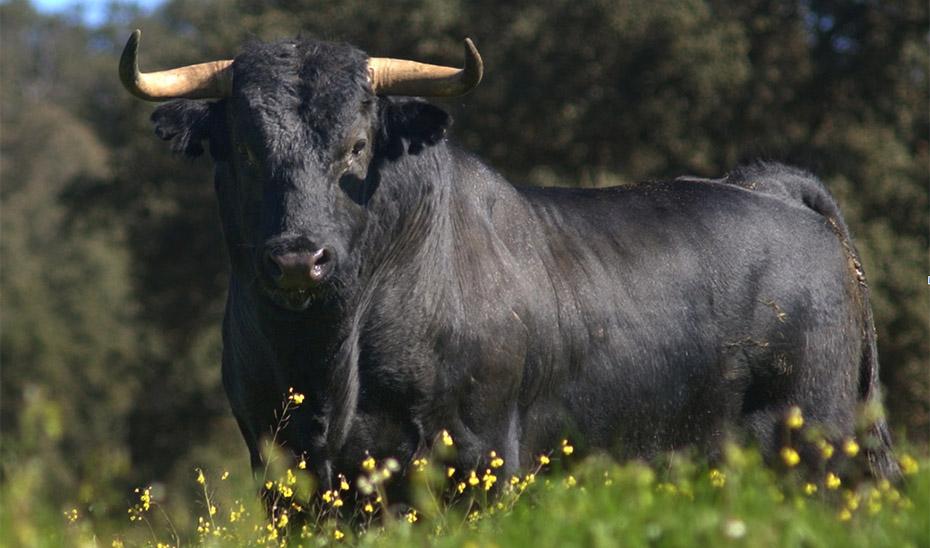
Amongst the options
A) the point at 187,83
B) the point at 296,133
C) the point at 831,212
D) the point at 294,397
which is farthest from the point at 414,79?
the point at 831,212

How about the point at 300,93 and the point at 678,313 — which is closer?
the point at 300,93

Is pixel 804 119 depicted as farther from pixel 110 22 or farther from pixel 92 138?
pixel 110 22

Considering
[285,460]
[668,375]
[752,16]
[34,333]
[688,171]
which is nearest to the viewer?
[285,460]

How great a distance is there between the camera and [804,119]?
26.1 meters

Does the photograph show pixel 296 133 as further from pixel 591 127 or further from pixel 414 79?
pixel 591 127

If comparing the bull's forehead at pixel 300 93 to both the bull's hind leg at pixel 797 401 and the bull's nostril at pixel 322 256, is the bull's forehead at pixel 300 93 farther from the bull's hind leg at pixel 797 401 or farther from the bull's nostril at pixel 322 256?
the bull's hind leg at pixel 797 401

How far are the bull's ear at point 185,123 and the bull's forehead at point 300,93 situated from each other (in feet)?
0.87

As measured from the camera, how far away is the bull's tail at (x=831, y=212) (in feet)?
27.8

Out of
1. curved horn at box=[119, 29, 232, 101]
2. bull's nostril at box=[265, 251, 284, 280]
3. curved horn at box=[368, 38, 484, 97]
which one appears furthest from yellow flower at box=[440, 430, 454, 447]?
curved horn at box=[119, 29, 232, 101]

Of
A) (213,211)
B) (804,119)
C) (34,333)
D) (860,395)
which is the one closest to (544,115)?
(804,119)

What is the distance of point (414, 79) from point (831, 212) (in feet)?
9.45

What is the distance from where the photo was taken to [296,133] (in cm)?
664

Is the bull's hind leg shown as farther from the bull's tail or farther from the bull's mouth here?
the bull's mouth

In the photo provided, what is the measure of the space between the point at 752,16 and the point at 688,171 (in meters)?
3.60
